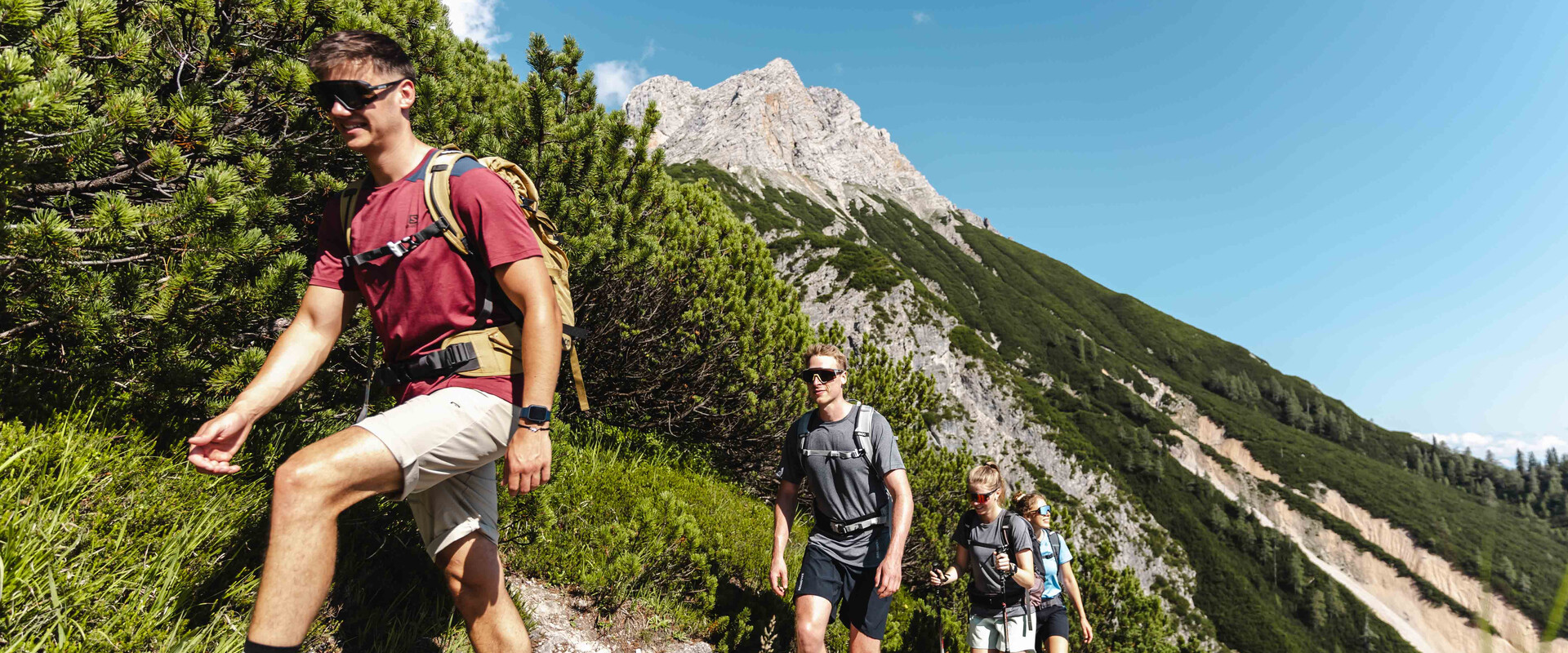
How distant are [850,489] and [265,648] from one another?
3513 mm

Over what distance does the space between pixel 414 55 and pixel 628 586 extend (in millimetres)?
4315

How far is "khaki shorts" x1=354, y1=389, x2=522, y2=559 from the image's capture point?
8.75 ft

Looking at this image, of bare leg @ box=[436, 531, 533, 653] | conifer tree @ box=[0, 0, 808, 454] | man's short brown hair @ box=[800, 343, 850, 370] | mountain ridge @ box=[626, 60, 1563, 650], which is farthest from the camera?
mountain ridge @ box=[626, 60, 1563, 650]

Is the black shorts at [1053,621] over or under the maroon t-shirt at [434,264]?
under

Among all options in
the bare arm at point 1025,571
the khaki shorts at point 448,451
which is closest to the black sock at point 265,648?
the khaki shorts at point 448,451

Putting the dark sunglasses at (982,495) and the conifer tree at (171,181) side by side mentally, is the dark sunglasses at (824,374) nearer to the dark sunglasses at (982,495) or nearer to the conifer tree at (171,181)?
the dark sunglasses at (982,495)

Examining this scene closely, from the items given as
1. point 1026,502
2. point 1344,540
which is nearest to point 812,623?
point 1026,502

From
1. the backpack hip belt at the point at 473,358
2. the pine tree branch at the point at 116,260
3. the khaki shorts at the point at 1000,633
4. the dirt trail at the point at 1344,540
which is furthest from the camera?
the dirt trail at the point at 1344,540

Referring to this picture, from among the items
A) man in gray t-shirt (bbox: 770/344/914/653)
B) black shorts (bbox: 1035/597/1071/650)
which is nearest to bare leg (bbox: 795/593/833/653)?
man in gray t-shirt (bbox: 770/344/914/653)

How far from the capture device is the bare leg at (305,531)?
2.43 m

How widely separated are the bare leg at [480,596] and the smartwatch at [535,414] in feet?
2.29

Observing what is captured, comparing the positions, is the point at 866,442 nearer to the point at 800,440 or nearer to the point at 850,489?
the point at 850,489

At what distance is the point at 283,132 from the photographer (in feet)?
14.7

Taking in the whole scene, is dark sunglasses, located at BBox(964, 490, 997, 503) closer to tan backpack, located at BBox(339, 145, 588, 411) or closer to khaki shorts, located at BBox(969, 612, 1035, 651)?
khaki shorts, located at BBox(969, 612, 1035, 651)
